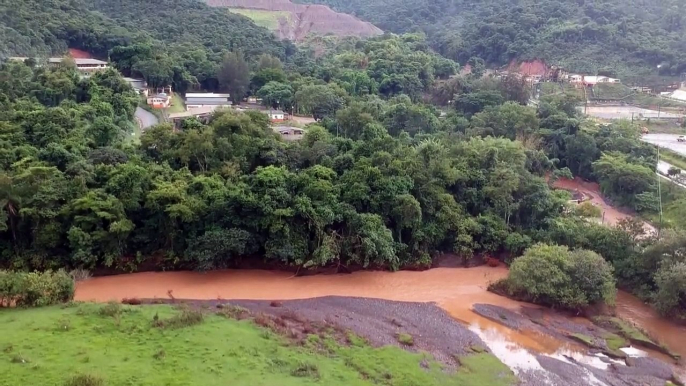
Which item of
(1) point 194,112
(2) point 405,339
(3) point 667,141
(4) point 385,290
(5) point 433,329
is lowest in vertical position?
(4) point 385,290

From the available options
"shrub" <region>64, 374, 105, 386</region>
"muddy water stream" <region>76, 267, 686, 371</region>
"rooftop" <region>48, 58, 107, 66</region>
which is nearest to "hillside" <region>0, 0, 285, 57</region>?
"rooftop" <region>48, 58, 107, 66</region>

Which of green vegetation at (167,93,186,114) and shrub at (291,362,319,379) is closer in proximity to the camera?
shrub at (291,362,319,379)

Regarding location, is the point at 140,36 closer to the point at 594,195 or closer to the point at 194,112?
the point at 194,112

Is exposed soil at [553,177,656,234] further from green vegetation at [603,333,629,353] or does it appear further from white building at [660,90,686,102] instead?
white building at [660,90,686,102]

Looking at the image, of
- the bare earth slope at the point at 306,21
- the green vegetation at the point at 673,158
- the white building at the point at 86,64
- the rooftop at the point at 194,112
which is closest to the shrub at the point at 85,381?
the rooftop at the point at 194,112

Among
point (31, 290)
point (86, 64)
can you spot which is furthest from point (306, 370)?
point (86, 64)

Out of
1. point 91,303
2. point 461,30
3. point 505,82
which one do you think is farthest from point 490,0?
point 91,303
